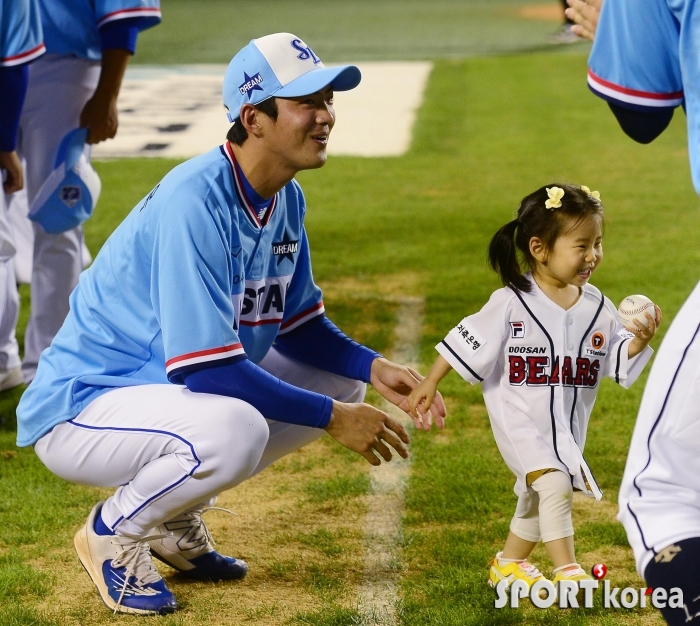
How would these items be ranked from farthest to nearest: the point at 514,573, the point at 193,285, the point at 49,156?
the point at 49,156 < the point at 514,573 < the point at 193,285

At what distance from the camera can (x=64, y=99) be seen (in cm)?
497

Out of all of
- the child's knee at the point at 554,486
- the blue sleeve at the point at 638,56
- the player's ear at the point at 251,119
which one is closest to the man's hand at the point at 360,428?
the child's knee at the point at 554,486

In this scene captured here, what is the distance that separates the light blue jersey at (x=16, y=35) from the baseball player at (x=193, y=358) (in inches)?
57.5

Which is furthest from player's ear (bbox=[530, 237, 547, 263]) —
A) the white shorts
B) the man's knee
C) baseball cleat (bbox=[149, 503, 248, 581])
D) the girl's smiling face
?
baseball cleat (bbox=[149, 503, 248, 581])

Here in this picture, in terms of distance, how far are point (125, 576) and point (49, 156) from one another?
8.37 ft

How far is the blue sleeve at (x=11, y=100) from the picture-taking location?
436 centimetres

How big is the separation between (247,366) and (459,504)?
1182 mm

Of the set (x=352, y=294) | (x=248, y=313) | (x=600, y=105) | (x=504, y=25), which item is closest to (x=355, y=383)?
(x=248, y=313)

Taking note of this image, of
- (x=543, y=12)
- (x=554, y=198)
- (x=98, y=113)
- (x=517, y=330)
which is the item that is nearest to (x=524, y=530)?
(x=517, y=330)

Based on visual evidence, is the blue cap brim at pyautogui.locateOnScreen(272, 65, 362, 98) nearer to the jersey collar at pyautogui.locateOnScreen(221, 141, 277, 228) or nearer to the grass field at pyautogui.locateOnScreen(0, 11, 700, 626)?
the jersey collar at pyautogui.locateOnScreen(221, 141, 277, 228)

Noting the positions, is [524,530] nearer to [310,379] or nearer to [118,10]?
[310,379]

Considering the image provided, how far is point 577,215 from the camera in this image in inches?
120

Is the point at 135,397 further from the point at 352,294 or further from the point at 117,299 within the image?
the point at 352,294

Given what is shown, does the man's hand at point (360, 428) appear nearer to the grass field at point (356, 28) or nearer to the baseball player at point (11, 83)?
the baseball player at point (11, 83)
